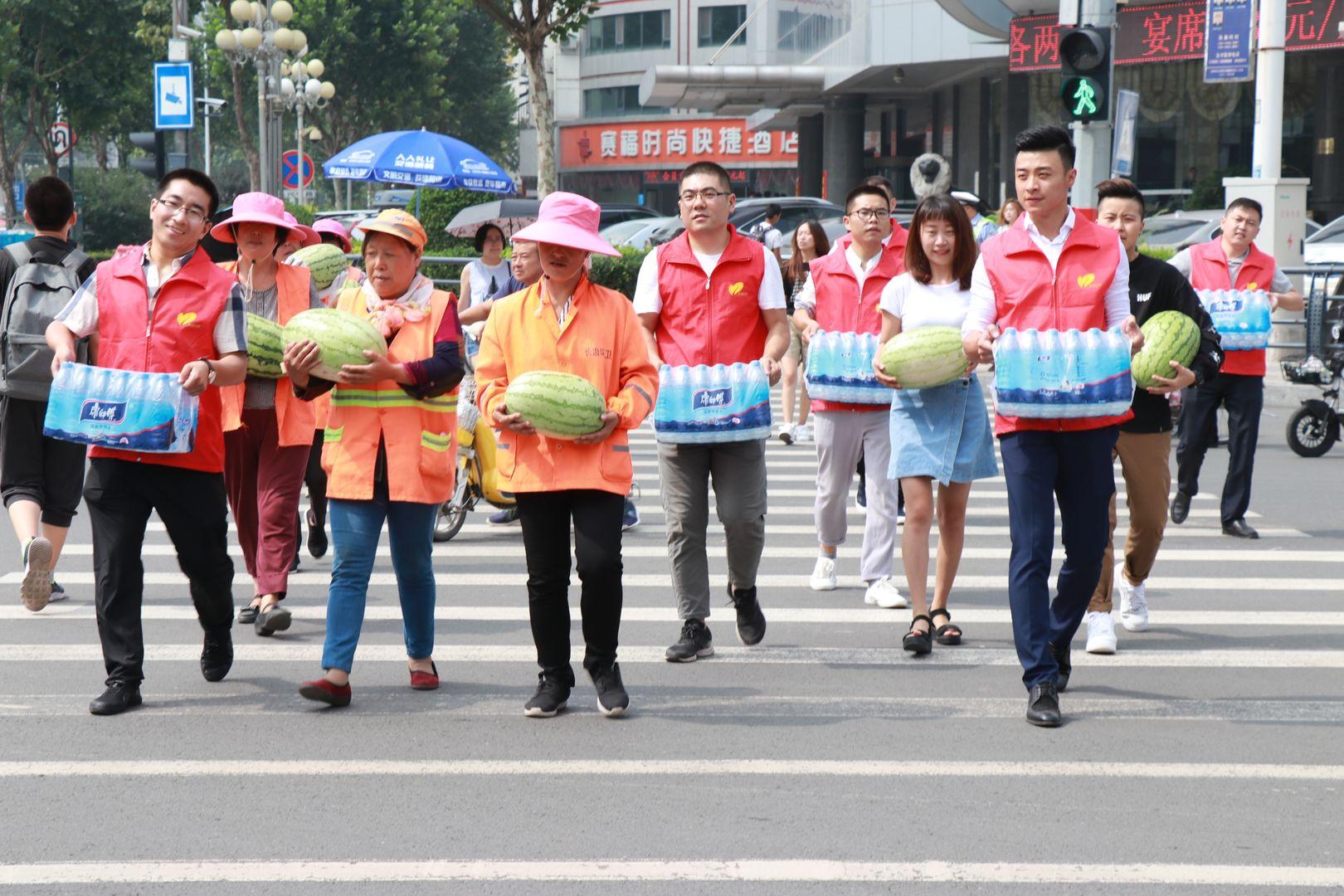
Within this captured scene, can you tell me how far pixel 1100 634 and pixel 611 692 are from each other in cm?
241

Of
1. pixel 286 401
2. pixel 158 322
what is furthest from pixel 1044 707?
pixel 286 401

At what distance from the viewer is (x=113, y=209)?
4797 centimetres

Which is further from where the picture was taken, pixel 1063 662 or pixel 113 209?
pixel 113 209

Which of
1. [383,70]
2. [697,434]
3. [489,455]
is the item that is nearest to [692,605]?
[697,434]

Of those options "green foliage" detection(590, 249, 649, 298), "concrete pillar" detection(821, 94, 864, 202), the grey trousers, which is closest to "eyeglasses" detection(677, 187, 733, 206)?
the grey trousers

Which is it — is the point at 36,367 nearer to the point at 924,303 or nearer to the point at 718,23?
the point at 924,303

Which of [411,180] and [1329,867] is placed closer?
[1329,867]

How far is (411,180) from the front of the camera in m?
22.7

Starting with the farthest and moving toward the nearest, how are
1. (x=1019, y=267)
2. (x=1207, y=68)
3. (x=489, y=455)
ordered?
(x=1207, y=68), (x=489, y=455), (x=1019, y=267)

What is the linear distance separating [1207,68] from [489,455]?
13339 mm

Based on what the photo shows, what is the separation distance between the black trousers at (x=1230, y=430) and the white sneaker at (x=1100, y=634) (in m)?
3.56

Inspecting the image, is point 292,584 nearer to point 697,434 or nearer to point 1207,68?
point 697,434

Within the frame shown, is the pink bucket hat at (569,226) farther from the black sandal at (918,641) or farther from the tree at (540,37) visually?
the tree at (540,37)

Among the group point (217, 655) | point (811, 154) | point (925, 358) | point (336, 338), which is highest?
point (811, 154)
